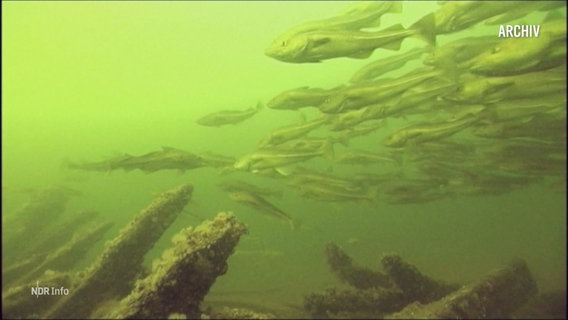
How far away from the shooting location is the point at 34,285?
511 centimetres

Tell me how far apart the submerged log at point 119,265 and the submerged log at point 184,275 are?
1.23 metres

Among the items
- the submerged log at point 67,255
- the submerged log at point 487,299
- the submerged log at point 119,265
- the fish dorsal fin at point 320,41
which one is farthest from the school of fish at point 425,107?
the submerged log at point 487,299

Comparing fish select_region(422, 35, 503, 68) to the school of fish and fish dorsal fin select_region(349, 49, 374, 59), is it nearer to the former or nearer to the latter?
the school of fish

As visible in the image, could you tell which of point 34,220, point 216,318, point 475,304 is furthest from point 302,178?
point 34,220

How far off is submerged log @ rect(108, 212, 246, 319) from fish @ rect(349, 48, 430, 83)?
17.0ft

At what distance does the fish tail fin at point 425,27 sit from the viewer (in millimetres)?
5844

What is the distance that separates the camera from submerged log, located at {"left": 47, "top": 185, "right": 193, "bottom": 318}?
4.80 meters

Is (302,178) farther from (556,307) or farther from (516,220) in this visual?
(516,220)

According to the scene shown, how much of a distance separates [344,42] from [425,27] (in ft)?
4.03

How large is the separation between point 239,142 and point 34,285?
61.5 feet

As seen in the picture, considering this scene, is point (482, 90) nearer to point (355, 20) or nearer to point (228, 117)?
point (355, 20)

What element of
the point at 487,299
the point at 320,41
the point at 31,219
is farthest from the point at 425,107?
the point at 31,219

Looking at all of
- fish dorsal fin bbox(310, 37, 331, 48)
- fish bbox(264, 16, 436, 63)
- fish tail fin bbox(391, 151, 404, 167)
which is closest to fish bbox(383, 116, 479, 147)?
fish bbox(264, 16, 436, 63)

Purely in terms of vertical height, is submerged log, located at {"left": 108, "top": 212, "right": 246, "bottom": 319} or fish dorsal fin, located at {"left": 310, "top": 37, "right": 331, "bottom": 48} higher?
fish dorsal fin, located at {"left": 310, "top": 37, "right": 331, "bottom": 48}
